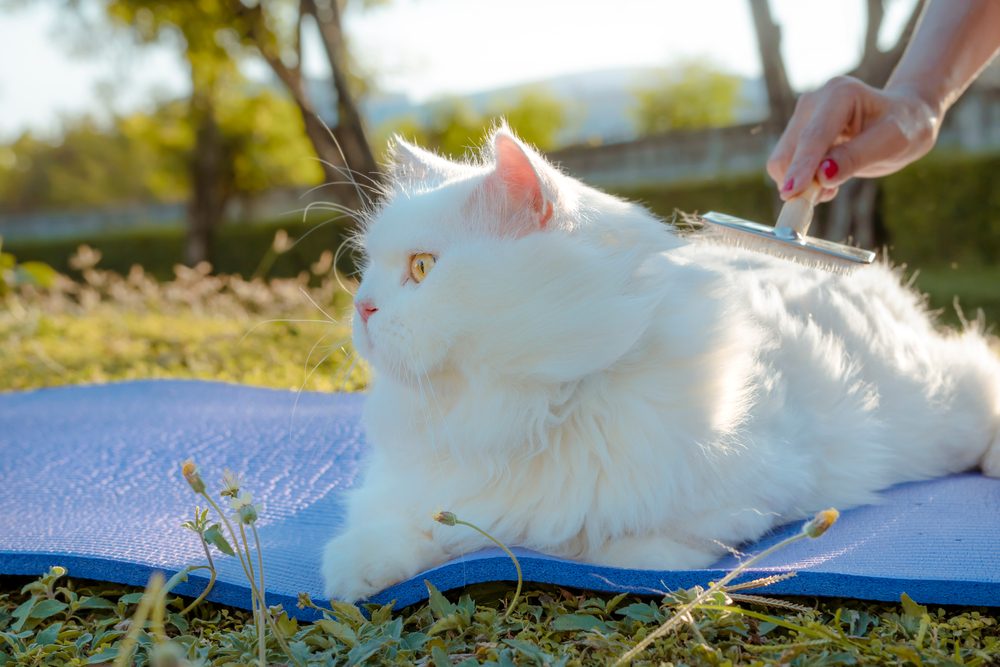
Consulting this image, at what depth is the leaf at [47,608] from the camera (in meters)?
1.35

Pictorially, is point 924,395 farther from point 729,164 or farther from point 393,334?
point 729,164

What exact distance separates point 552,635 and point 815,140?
53.8 inches

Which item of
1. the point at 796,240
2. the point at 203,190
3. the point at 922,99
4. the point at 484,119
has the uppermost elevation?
the point at 484,119

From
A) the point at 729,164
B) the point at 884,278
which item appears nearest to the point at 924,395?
the point at 884,278

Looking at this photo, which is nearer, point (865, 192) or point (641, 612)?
point (641, 612)

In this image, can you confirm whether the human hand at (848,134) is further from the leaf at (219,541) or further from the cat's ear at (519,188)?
the leaf at (219,541)

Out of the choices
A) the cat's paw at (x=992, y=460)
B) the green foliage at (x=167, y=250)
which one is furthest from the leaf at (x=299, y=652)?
the green foliage at (x=167, y=250)

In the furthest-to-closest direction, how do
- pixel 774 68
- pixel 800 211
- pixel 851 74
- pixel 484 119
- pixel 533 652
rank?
pixel 484 119 → pixel 774 68 → pixel 851 74 → pixel 800 211 → pixel 533 652

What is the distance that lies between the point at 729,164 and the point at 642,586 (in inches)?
433

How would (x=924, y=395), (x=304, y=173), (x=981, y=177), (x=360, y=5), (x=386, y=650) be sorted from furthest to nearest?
(x=304, y=173), (x=360, y=5), (x=981, y=177), (x=924, y=395), (x=386, y=650)

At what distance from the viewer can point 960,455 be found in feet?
5.90

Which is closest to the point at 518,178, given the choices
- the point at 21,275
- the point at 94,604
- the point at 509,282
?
the point at 509,282

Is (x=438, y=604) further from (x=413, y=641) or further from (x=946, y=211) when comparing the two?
(x=946, y=211)

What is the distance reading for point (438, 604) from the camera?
1217mm
